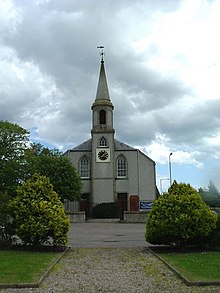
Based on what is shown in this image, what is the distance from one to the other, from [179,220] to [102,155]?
36.8 metres

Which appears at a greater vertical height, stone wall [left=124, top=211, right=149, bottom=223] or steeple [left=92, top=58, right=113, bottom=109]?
steeple [left=92, top=58, right=113, bottom=109]

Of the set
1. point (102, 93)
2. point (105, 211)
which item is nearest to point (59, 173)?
point (105, 211)

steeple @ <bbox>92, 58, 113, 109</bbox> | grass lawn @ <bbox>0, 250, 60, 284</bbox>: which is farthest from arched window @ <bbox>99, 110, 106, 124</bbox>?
grass lawn @ <bbox>0, 250, 60, 284</bbox>

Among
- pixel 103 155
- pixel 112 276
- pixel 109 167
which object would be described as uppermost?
pixel 103 155

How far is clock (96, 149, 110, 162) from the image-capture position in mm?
51156

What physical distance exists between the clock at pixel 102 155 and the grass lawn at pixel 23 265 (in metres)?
36.6

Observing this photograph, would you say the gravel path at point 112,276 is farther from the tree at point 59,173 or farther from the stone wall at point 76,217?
the tree at point 59,173

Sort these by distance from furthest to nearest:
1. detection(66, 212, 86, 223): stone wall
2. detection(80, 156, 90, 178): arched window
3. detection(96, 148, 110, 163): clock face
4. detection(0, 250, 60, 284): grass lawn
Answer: detection(80, 156, 90, 178): arched window → detection(96, 148, 110, 163): clock face → detection(66, 212, 86, 223): stone wall → detection(0, 250, 60, 284): grass lawn

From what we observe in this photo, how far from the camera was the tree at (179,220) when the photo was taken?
48.7 ft

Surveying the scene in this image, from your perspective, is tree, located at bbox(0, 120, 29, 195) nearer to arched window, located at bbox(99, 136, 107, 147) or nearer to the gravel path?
arched window, located at bbox(99, 136, 107, 147)

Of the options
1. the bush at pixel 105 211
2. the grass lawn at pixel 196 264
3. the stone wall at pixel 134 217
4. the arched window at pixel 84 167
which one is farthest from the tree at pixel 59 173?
the grass lawn at pixel 196 264

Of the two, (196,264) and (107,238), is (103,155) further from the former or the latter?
(196,264)

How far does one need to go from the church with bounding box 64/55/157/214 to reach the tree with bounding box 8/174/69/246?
111 ft

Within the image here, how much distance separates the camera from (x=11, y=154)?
4162cm
